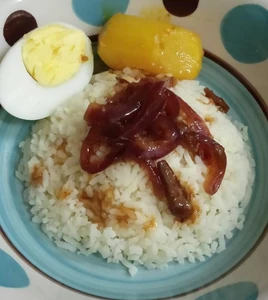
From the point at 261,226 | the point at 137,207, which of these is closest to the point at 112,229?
the point at 137,207

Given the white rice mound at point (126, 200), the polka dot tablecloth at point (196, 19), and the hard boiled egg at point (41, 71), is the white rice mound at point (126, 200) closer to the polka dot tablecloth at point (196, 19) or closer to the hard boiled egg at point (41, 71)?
the hard boiled egg at point (41, 71)

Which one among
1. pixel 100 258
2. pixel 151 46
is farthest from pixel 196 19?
pixel 100 258

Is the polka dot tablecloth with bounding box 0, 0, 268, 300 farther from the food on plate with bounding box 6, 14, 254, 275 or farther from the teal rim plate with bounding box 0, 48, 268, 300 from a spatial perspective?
the teal rim plate with bounding box 0, 48, 268, 300

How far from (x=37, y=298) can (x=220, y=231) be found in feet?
2.41

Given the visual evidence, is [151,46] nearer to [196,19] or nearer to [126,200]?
[196,19]

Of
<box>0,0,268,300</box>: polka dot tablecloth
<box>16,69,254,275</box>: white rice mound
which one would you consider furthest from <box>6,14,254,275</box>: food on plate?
<box>0,0,268,300</box>: polka dot tablecloth

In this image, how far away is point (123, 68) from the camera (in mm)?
2389

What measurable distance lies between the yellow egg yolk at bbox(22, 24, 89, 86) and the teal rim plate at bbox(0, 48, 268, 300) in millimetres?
250

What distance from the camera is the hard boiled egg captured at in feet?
7.29

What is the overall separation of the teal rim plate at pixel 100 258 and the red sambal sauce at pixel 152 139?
234 mm

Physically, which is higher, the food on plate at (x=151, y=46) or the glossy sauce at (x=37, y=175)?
the food on plate at (x=151, y=46)

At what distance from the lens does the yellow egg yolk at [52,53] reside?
88.5 inches

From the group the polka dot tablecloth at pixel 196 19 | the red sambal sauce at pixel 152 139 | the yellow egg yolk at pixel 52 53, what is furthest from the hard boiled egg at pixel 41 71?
the red sambal sauce at pixel 152 139

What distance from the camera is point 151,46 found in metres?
2.29
